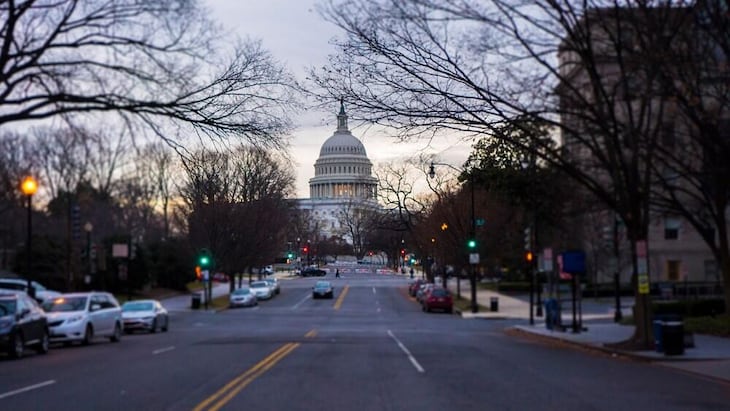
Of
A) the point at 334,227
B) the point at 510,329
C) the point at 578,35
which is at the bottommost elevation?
the point at 510,329

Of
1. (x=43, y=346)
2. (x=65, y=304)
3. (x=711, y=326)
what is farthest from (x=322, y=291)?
(x=43, y=346)

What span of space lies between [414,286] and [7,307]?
164 feet

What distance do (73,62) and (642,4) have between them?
40.8 ft

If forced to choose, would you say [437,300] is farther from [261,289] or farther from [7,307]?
[7,307]

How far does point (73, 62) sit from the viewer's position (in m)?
14.5

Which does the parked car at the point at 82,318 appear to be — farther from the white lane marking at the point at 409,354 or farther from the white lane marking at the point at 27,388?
the white lane marking at the point at 27,388

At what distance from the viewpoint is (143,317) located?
38250 mm

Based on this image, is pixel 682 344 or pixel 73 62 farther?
pixel 682 344

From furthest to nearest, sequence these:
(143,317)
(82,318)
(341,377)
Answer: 1. (143,317)
2. (82,318)
3. (341,377)

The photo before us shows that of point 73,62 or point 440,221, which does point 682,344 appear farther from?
point 440,221

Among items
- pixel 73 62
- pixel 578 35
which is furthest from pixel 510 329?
pixel 73 62

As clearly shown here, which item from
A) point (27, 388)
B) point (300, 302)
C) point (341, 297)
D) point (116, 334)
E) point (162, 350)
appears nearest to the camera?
point (27, 388)

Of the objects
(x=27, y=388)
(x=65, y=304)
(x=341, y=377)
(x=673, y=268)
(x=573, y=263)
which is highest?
(x=573, y=263)

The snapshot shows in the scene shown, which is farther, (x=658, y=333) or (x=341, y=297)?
(x=341, y=297)
